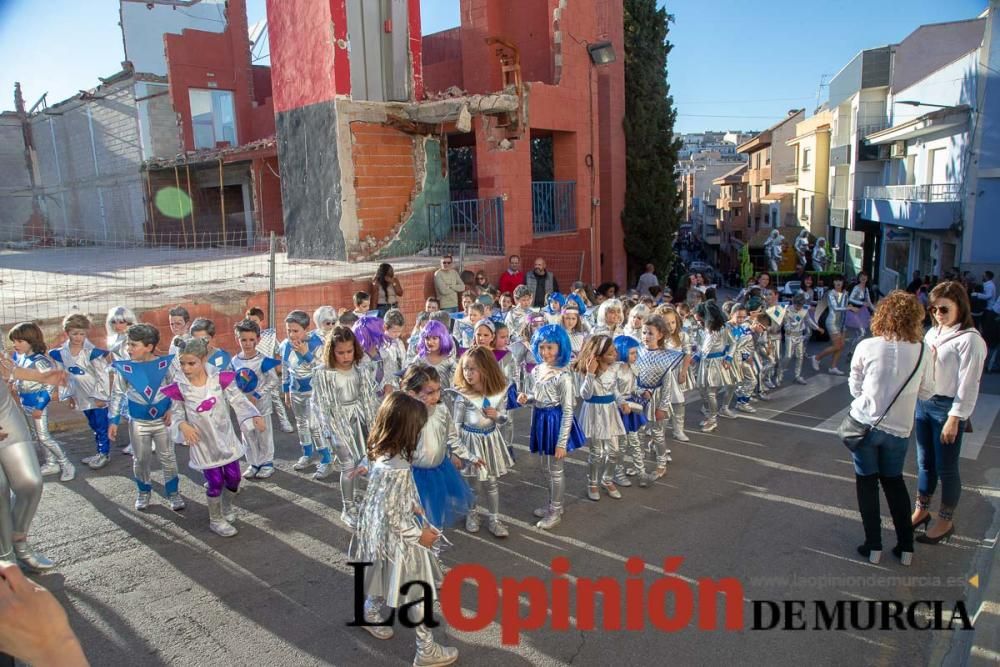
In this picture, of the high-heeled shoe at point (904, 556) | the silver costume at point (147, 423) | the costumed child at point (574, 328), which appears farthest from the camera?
the costumed child at point (574, 328)

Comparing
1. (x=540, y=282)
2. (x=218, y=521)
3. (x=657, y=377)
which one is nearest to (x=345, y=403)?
(x=218, y=521)

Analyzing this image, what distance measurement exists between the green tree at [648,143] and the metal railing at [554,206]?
270cm

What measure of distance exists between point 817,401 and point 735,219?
44763 mm

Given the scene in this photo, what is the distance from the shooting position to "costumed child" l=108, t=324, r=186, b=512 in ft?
18.4

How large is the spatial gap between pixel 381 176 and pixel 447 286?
12.2 feet

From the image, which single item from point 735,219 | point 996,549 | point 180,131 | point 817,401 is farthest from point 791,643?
point 735,219

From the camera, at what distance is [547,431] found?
5531 millimetres

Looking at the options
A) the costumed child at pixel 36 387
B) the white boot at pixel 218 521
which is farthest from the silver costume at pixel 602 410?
the costumed child at pixel 36 387

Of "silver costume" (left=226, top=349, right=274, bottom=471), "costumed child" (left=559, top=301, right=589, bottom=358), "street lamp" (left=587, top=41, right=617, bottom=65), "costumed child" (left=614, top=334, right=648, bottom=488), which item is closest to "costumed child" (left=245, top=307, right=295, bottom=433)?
"silver costume" (left=226, top=349, right=274, bottom=471)

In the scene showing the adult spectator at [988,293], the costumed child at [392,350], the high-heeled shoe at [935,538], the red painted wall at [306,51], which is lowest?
the high-heeled shoe at [935,538]

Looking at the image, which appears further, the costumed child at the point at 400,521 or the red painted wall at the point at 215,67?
the red painted wall at the point at 215,67

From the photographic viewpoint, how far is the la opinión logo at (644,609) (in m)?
4.18

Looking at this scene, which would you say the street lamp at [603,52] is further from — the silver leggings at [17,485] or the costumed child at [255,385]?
the silver leggings at [17,485]

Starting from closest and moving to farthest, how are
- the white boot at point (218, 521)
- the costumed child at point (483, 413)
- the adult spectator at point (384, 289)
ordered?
the costumed child at point (483, 413) < the white boot at point (218, 521) < the adult spectator at point (384, 289)
